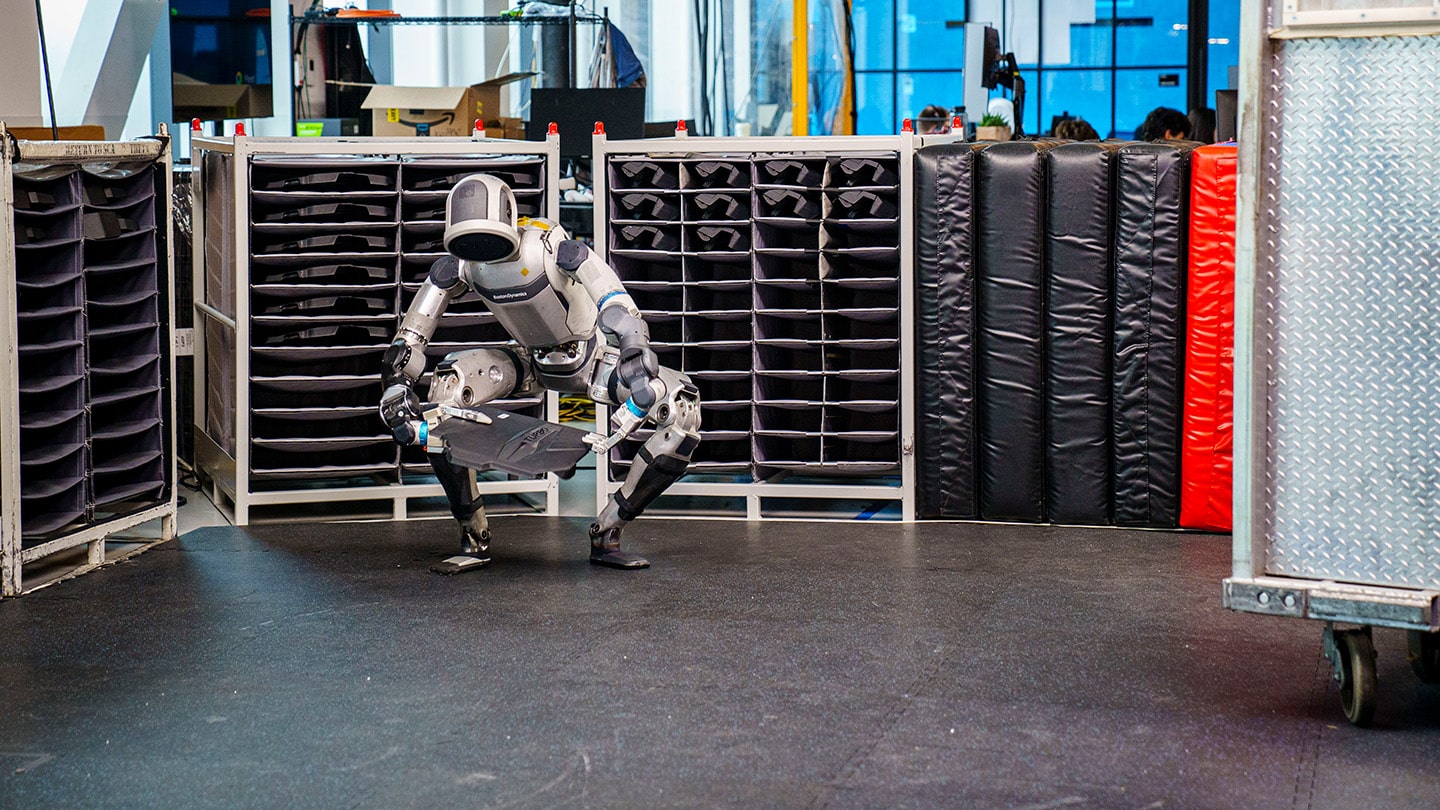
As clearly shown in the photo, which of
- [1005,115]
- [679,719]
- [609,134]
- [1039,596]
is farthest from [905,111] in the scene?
[679,719]

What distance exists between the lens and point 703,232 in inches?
297

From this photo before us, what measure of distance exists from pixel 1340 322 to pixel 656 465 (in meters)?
3.08

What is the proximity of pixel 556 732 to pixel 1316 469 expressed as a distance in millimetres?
2227

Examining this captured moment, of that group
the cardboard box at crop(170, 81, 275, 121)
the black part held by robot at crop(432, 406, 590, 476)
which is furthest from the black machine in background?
the black part held by robot at crop(432, 406, 590, 476)

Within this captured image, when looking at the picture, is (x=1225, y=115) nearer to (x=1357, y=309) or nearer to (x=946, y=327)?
(x=946, y=327)

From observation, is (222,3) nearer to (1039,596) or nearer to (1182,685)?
Result: (1039,596)

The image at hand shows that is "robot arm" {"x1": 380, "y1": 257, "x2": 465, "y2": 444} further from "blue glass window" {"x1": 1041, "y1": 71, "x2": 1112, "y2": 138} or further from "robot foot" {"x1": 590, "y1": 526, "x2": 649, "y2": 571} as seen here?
"blue glass window" {"x1": 1041, "y1": 71, "x2": 1112, "y2": 138}

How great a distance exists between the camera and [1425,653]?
14.5 feet

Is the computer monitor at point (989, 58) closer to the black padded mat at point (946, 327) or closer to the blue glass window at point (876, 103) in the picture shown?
the black padded mat at point (946, 327)

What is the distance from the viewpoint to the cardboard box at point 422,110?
8812 millimetres

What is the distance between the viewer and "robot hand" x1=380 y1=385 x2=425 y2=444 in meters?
6.22

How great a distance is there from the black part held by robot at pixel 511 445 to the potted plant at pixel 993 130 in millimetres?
3865

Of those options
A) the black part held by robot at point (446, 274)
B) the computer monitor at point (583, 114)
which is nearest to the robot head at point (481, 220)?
the black part held by robot at point (446, 274)

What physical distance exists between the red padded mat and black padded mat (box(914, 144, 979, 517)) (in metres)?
1.04
